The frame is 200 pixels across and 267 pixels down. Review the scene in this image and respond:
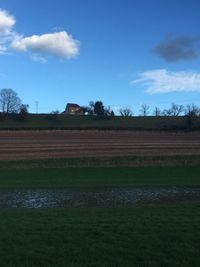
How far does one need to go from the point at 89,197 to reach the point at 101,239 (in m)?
10.3

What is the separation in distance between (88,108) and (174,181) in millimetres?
155840

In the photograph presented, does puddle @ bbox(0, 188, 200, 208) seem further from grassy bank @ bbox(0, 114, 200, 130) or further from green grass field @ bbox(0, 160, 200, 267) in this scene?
grassy bank @ bbox(0, 114, 200, 130)

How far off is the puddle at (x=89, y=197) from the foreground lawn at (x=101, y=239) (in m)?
4.12

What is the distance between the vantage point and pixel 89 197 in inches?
816

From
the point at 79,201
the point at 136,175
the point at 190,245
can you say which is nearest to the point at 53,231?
the point at 190,245

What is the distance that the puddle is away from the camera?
18.7 meters

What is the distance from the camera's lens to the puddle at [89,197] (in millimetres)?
18688

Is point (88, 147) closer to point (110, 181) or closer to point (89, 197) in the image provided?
point (110, 181)

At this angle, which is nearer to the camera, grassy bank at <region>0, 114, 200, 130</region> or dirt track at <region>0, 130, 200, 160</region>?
dirt track at <region>0, 130, 200, 160</region>

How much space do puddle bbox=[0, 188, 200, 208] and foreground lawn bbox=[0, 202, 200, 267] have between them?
4121 millimetres

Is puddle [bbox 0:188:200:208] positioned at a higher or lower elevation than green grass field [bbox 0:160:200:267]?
lower

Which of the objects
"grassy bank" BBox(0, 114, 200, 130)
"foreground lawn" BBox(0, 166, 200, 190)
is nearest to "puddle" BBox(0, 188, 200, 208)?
"foreground lawn" BBox(0, 166, 200, 190)

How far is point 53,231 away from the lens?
11453 mm

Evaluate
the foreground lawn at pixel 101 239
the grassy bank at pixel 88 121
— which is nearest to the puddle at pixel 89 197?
→ the foreground lawn at pixel 101 239
